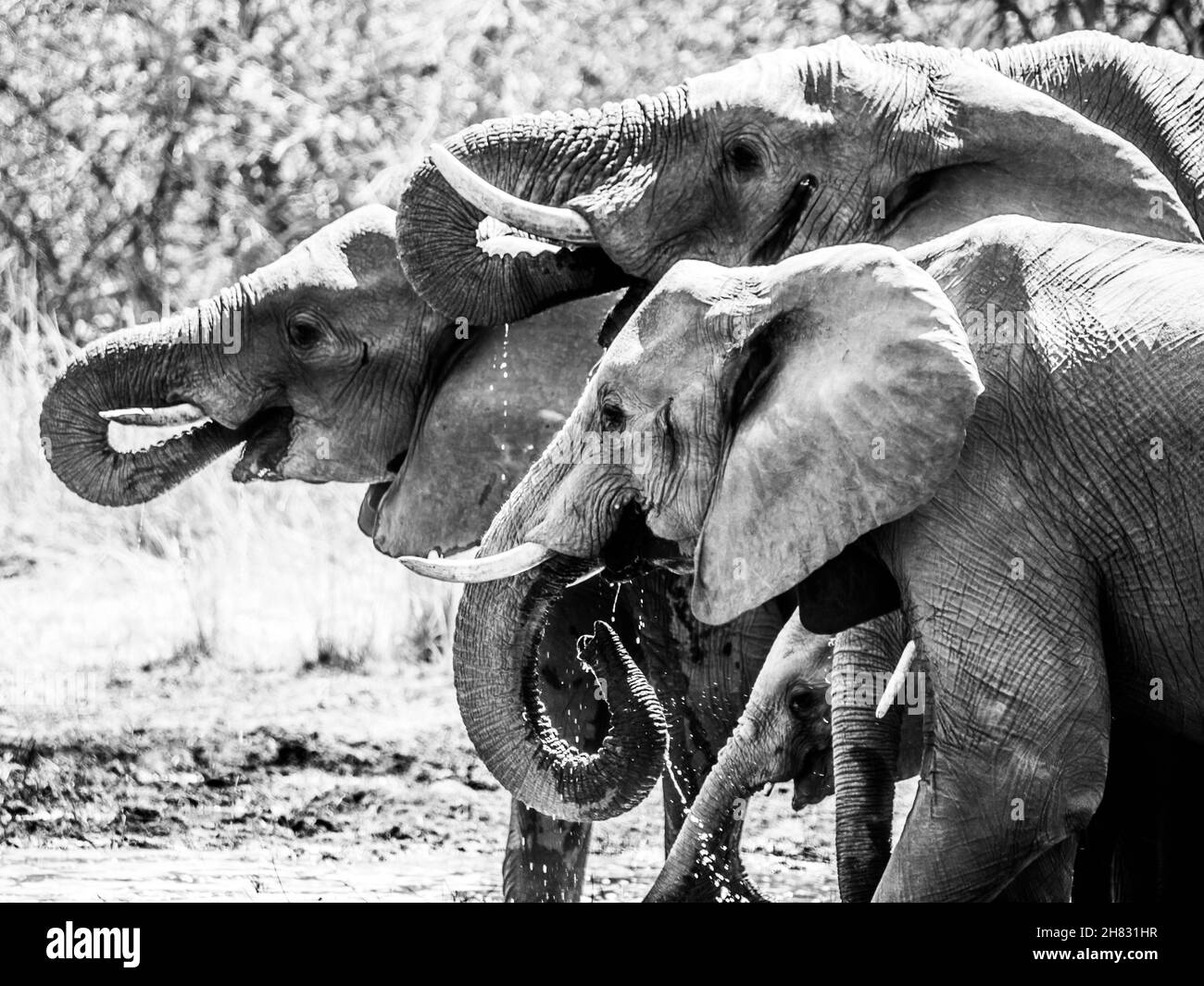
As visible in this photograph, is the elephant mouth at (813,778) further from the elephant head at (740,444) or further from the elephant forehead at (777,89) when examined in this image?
the elephant forehead at (777,89)

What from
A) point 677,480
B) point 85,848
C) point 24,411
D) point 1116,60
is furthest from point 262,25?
point 677,480

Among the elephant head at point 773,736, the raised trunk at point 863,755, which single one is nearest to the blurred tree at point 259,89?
the elephant head at point 773,736

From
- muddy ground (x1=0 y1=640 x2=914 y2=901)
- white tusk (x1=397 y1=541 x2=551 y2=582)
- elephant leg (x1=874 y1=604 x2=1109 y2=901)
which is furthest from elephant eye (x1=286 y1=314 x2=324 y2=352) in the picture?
elephant leg (x1=874 y1=604 x2=1109 y2=901)

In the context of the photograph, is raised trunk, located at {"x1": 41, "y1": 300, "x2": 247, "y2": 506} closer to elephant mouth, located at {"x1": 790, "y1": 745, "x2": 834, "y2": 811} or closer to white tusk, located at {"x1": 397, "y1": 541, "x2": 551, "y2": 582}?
elephant mouth, located at {"x1": 790, "y1": 745, "x2": 834, "y2": 811}

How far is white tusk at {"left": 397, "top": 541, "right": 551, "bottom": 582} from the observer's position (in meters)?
5.20

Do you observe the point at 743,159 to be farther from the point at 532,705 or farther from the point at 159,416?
the point at 159,416

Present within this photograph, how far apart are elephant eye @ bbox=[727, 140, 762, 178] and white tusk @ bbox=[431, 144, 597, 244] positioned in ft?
1.24

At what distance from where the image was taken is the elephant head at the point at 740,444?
4.82 meters

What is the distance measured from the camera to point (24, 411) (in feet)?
38.5

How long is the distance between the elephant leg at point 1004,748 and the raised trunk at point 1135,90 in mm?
2232

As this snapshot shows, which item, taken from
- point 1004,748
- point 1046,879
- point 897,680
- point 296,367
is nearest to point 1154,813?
point 1046,879

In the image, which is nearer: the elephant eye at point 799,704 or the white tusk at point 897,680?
the white tusk at point 897,680
